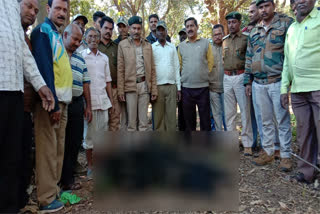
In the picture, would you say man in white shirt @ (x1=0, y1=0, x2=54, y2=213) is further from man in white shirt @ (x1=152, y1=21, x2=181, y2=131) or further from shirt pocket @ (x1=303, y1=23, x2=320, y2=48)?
shirt pocket @ (x1=303, y1=23, x2=320, y2=48)

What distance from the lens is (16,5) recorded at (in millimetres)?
2076

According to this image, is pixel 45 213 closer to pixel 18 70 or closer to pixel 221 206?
pixel 18 70

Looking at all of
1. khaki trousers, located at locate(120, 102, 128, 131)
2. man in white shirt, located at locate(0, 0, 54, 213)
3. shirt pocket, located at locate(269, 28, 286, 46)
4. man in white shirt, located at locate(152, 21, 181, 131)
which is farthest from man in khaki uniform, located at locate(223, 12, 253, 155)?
man in white shirt, located at locate(0, 0, 54, 213)

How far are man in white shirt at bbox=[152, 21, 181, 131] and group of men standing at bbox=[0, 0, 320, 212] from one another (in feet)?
0.06

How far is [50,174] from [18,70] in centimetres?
105

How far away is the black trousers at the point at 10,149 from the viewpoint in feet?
6.48

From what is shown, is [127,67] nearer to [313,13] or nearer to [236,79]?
[236,79]

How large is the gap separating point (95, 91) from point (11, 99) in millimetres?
1528

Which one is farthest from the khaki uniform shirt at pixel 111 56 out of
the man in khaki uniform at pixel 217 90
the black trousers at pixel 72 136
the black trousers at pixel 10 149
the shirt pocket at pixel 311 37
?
the shirt pocket at pixel 311 37

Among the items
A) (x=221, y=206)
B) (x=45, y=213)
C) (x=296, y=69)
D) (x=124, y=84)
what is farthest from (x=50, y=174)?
(x=296, y=69)

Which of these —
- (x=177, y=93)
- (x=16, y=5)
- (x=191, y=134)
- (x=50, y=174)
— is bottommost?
(x=50, y=174)

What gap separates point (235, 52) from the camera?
13.9 feet

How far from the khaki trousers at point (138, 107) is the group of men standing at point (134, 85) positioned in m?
0.02

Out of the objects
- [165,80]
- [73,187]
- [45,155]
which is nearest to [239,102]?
[165,80]
